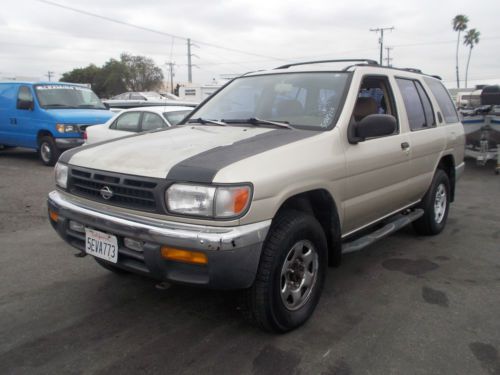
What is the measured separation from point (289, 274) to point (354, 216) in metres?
0.88

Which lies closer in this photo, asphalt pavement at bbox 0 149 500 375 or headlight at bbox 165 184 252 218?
headlight at bbox 165 184 252 218

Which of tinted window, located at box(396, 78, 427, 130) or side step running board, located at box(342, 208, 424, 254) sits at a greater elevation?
tinted window, located at box(396, 78, 427, 130)

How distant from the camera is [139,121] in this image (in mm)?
8602

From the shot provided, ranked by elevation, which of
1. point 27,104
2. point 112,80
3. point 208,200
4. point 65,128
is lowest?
point 208,200

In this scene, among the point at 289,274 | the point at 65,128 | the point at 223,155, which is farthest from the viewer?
the point at 65,128

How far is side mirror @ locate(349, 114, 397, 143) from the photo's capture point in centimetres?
334

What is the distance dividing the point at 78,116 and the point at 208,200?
868 centimetres

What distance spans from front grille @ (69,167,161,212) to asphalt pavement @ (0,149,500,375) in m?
0.85

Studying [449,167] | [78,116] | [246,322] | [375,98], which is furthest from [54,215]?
[78,116]

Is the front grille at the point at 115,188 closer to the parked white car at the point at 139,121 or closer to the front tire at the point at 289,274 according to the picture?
the front tire at the point at 289,274

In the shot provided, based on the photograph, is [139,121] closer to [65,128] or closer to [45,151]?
[65,128]

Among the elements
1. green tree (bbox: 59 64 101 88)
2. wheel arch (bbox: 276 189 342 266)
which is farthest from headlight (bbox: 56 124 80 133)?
green tree (bbox: 59 64 101 88)

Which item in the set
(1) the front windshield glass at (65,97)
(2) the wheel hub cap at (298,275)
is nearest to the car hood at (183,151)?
(2) the wheel hub cap at (298,275)

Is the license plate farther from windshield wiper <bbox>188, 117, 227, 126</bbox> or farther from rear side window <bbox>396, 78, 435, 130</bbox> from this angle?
rear side window <bbox>396, 78, 435, 130</bbox>
